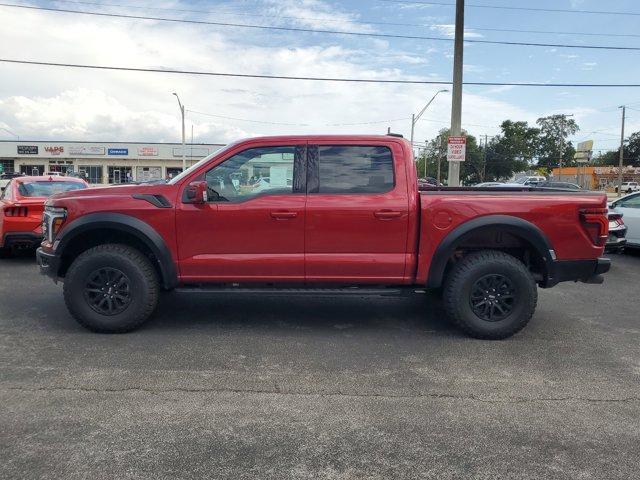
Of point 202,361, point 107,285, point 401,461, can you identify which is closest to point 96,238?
point 107,285

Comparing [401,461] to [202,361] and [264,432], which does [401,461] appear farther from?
[202,361]

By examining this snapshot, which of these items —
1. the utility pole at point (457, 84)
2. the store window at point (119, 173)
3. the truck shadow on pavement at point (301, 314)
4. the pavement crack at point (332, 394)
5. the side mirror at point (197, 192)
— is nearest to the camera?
the pavement crack at point (332, 394)

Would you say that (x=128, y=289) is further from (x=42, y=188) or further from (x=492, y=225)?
(x=42, y=188)

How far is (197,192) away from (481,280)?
283 centimetres

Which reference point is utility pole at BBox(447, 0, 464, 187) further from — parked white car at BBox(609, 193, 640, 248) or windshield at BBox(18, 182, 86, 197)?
windshield at BBox(18, 182, 86, 197)

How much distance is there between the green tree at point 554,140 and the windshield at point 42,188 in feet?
358

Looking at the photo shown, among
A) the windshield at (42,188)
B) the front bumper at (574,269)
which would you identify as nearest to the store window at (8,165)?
the windshield at (42,188)

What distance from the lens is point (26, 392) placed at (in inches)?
151

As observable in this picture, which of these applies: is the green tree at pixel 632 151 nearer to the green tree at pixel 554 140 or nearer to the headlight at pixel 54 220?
the green tree at pixel 554 140

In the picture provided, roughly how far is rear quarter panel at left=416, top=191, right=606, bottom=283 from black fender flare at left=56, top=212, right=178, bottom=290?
A: 245 centimetres

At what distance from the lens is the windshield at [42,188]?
9.45m

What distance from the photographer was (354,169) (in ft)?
17.1

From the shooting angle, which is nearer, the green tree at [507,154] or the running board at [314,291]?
the running board at [314,291]

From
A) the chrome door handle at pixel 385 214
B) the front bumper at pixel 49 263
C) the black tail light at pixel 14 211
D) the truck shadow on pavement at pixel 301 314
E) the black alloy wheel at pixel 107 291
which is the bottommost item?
the truck shadow on pavement at pixel 301 314
